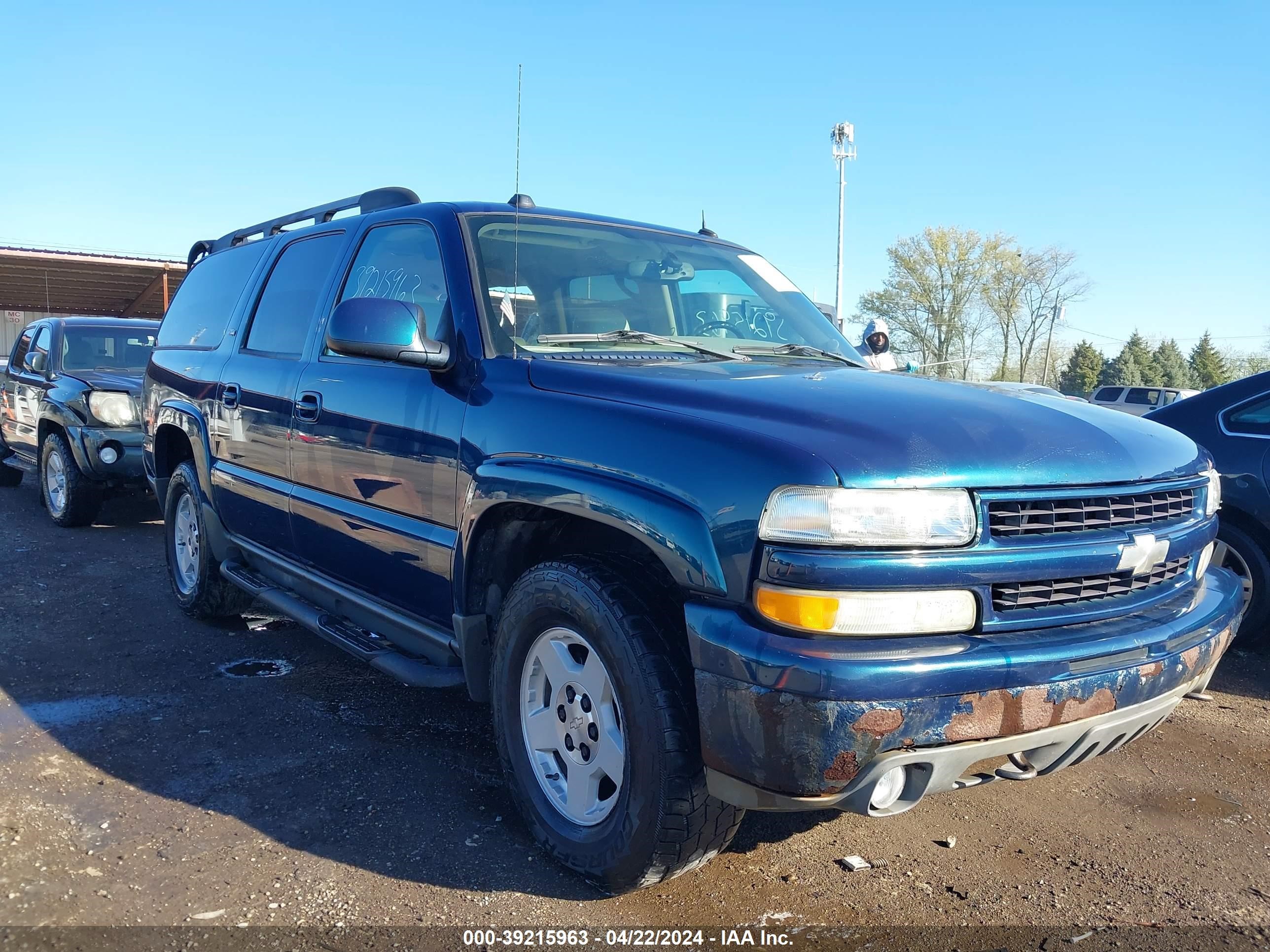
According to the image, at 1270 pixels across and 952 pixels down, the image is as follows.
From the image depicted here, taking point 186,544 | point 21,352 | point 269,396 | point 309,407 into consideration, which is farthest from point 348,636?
point 21,352

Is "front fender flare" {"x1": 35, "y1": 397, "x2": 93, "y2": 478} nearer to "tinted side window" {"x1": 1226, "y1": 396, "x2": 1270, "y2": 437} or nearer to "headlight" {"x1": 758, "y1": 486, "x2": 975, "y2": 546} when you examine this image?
"headlight" {"x1": 758, "y1": 486, "x2": 975, "y2": 546}

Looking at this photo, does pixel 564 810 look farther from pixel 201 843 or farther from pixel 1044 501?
pixel 1044 501

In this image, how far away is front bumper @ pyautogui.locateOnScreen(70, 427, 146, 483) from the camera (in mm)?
7535

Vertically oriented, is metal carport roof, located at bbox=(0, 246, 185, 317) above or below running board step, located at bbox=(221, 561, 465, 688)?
above

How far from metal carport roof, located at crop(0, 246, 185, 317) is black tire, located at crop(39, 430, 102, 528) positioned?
54.9 feet

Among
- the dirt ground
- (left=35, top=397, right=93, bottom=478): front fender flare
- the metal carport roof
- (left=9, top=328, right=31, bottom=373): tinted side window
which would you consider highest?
the metal carport roof

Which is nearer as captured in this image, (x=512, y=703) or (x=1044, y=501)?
(x=1044, y=501)

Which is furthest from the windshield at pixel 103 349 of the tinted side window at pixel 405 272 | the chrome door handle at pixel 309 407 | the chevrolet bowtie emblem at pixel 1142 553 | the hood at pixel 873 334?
the chevrolet bowtie emblem at pixel 1142 553

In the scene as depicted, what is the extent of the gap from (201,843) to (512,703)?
3.36 ft

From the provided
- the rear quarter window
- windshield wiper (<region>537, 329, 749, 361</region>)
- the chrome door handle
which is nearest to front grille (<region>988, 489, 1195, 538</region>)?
windshield wiper (<region>537, 329, 749, 361</region>)

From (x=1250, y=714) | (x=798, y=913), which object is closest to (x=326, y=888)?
(x=798, y=913)

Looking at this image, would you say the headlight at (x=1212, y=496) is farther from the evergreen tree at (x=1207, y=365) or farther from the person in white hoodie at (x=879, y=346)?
the evergreen tree at (x=1207, y=365)

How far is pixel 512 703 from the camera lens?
111 inches

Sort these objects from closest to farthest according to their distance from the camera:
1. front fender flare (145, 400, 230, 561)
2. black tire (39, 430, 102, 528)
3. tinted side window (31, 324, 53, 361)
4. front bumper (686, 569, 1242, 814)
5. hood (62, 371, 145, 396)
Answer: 1. front bumper (686, 569, 1242, 814)
2. front fender flare (145, 400, 230, 561)
3. black tire (39, 430, 102, 528)
4. hood (62, 371, 145, 396)
5. tinted side window (31, 324, 53, 361)
